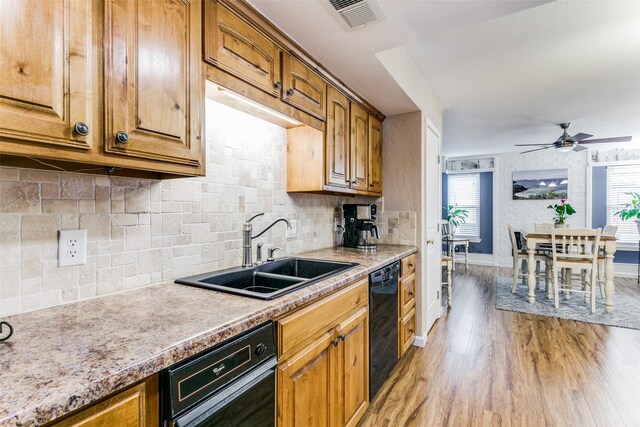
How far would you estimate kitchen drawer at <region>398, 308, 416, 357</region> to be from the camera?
251cm

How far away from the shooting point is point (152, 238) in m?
1.38

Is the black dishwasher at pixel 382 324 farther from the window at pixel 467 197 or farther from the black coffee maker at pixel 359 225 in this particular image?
the window at pixel 467 197

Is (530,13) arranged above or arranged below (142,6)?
above

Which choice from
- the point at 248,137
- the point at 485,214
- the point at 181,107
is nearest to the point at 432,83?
the point at 248,137

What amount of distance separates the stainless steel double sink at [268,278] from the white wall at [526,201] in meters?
6.31

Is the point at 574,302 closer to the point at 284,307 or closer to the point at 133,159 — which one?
the point at 284,307

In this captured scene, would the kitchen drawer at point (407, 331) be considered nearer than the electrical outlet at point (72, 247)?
No

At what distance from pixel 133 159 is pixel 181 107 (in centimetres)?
27

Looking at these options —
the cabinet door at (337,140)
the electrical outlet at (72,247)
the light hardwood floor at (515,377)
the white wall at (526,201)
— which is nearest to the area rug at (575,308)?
the light hardwood floor at (515,377)

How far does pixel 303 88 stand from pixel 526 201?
6.64 metres

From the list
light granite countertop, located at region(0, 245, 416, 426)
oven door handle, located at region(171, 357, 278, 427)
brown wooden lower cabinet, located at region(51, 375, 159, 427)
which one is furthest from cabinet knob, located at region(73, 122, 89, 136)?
oven door handle, located at region(171, 357, 278, 427)

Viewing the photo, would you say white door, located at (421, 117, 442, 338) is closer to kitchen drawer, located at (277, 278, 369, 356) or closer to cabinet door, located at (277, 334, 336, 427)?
kitchen drawer, located at (277, 278, 369, 356)

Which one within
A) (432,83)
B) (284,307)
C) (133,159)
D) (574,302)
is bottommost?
(574,302)

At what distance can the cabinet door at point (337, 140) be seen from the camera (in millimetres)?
2164
